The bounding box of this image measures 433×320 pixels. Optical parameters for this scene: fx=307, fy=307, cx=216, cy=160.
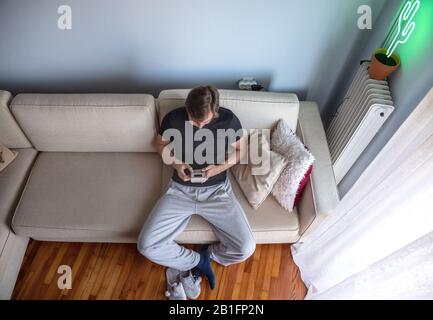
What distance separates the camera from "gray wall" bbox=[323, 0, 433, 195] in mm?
1321

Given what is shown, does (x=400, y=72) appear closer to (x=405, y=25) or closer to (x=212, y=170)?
(x=405, y=25)

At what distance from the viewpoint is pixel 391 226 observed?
1152 millimetres

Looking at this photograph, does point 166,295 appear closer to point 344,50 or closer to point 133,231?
point 133,231

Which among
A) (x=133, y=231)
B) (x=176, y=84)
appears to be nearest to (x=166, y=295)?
(x=133, y=231)

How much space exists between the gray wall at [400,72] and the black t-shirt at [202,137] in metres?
0.80

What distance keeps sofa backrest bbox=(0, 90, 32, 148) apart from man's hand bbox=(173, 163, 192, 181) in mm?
1008

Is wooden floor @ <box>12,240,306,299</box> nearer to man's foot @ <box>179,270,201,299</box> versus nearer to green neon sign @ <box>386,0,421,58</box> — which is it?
man's foot @ <box>179,270,201,299</box>

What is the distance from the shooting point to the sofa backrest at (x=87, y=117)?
Result: 175 cm

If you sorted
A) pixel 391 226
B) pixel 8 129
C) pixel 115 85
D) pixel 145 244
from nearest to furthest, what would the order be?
1. pixel 391 226
2. pixel 145 244
3. pixel 8 129
4. pixel 115 85

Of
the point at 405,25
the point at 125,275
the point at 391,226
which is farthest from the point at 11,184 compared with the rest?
the point at 405,25

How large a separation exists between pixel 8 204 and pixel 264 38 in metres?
1.76

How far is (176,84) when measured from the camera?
213 centimetres

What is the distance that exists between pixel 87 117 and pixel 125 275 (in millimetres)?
982

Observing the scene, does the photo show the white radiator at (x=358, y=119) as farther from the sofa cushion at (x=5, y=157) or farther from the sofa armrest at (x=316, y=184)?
the sofa cushion at (x=5, y=157)
